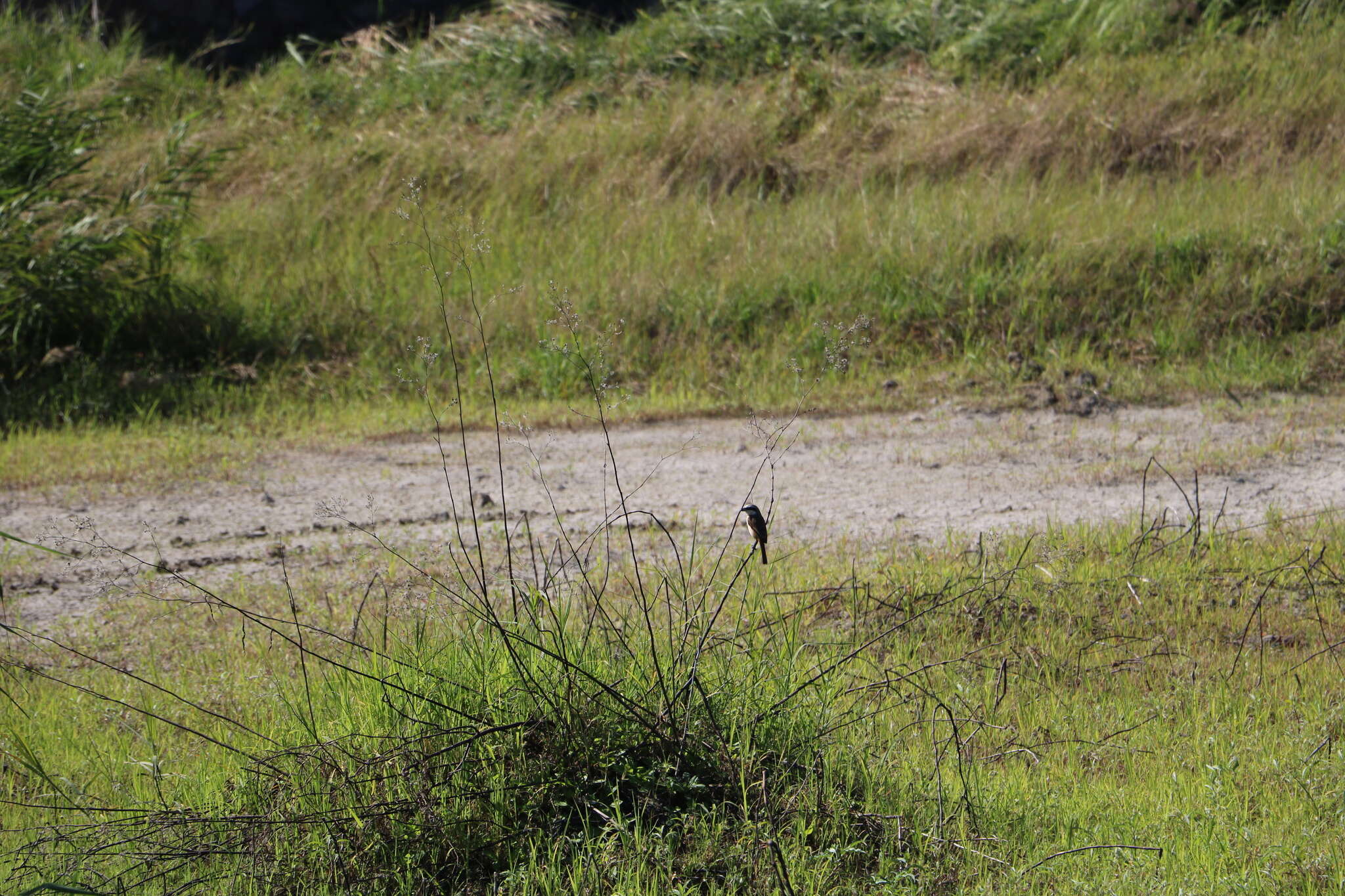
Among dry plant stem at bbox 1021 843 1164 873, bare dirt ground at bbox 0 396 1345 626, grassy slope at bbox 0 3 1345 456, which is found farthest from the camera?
grassy slope at bbox 0 3 1345 456

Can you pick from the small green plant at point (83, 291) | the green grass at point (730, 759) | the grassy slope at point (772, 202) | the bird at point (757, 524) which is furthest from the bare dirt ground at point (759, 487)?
the small green plant at point (83, 291)

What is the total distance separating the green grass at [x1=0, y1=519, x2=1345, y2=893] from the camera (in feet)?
8.87

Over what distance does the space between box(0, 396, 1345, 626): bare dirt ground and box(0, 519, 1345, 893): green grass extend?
910 millimetres

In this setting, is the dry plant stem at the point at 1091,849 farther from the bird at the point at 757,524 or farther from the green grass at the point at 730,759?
the bird at the point at 757,524

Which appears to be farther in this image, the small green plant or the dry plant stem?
the small green plant

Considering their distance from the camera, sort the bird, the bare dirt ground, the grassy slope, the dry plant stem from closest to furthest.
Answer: the dry plant stem
the bird
the bare dirt ground
the grassy slope

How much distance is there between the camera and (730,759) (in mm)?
2805

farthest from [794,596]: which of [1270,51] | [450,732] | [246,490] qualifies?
[1270,51]

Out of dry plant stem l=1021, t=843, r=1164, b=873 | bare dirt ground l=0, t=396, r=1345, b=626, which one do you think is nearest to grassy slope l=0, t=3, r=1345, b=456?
bare dirt ground l=0, t=396, r=1345, b=626

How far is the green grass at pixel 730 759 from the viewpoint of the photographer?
2.71m

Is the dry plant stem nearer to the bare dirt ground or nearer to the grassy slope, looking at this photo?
the bare dirt ground

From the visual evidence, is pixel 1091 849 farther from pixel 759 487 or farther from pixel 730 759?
pixel 759 487

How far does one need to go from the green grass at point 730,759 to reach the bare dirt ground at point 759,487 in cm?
91

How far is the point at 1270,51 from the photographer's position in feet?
34.3
